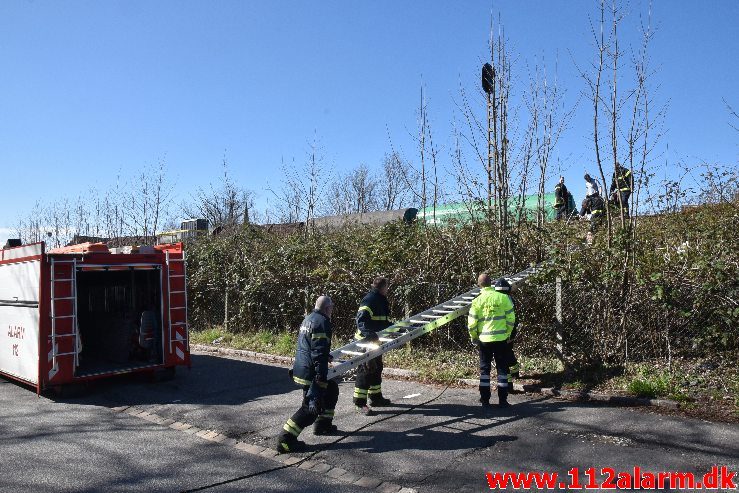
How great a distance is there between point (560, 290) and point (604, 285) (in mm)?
651

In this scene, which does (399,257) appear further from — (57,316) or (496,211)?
(57,316)

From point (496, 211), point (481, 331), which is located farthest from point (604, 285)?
point (496, 211)

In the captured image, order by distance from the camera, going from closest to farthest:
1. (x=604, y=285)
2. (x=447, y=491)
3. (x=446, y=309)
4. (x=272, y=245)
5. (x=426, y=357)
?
(x=447, y=491) → (x=604, y=285) → (x=446, y=309) → (x=426, y=357) → (x=272, y=245)

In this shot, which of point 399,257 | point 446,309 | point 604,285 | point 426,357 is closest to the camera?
point 604,285

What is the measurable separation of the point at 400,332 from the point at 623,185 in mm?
4839

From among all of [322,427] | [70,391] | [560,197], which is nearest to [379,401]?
[322,427]

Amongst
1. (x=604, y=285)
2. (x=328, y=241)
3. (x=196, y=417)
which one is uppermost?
(x=328, y=241)

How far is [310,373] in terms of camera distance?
20.6 feet

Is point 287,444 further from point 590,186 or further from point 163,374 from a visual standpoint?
point 590,186

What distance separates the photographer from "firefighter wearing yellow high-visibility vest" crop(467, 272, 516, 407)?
24.7 feet

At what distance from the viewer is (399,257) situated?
12227mm

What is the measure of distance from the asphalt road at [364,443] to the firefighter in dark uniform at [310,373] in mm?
318

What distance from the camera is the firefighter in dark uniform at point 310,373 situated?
20.2 feet

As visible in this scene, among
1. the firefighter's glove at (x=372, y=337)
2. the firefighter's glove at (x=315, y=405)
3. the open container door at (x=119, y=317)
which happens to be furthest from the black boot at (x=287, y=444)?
the open container door at (x=119, y=317)
